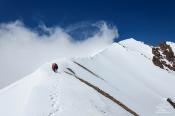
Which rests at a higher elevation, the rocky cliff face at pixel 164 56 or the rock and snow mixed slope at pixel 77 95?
the rocky cliff face at pixel 164 56

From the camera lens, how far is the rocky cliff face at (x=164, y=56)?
8362 cm

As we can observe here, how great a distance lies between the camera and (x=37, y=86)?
2798 cm

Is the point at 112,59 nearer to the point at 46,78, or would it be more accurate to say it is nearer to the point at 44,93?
the point at 46,78

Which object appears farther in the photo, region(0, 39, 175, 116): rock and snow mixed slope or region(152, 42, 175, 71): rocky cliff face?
region(152, 42, 175, 71): rocky cliff face

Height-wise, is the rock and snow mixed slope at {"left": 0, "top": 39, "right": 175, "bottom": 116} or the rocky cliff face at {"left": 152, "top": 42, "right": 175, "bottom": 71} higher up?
the rocky cliff face at {"left": 152, "top": 42, "right": 175, "bottom": 71}

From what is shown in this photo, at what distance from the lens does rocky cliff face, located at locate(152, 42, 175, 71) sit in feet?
274

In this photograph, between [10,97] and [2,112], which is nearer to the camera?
[2,112]

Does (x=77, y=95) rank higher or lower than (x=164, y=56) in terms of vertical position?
lower

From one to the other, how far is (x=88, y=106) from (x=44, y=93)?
3.86m

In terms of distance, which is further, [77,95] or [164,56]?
[164,56]

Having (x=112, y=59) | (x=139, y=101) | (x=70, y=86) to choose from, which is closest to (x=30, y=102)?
(x=70, y=86)

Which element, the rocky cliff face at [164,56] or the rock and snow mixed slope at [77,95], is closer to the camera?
the rock and snow mixed slope at [77,95]

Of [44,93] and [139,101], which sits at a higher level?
[139,101]

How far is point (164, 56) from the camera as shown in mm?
91500
